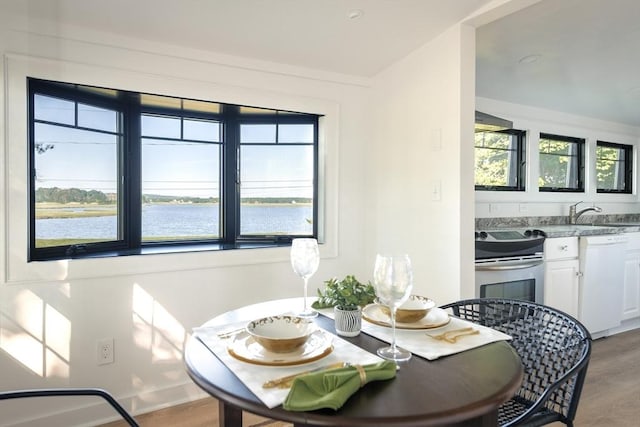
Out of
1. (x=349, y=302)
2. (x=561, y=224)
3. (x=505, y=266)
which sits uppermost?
(x=561, y=224)

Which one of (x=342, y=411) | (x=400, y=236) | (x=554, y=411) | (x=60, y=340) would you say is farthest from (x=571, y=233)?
(x=60, y=340)

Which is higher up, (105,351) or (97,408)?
(105,351)

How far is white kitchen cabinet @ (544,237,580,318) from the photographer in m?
3.06

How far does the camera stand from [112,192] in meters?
2.31

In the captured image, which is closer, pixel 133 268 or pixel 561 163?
pixel 133 268

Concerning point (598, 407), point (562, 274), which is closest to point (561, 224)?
point (562, 274)

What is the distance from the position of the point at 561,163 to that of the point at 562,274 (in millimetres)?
1648

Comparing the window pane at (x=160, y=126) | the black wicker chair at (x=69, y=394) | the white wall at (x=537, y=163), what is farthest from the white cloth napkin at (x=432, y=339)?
the white wall at (x=537, y=163)

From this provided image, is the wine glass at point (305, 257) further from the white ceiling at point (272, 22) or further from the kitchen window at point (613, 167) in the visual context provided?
the kitchen window at point (613, 167)

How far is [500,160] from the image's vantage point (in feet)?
12.4

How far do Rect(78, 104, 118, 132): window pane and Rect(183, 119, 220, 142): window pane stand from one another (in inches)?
16.5

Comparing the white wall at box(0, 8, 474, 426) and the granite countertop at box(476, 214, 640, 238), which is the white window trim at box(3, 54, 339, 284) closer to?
the white wall at box(0, 8, 474, 426)

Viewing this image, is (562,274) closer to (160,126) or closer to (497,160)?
(497,160)

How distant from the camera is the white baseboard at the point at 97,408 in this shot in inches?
77.4
